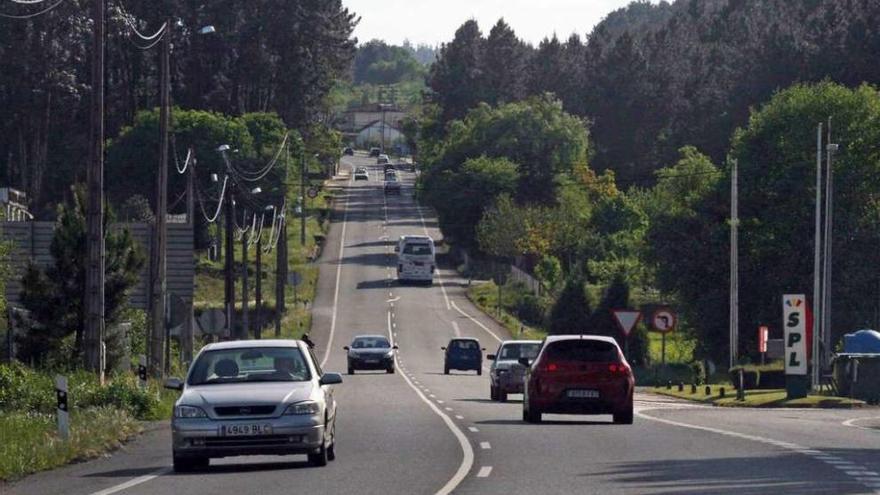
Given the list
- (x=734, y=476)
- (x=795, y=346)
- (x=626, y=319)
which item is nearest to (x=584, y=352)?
(x=734, y=476)

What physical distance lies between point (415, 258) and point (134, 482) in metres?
93.2

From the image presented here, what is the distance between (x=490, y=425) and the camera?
98.5 feet

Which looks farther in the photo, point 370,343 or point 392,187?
point 392,187

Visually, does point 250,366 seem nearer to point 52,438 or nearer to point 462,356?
point 52,438

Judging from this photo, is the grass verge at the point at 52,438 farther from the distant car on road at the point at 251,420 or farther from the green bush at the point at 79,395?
the green bush at the point at 79,395

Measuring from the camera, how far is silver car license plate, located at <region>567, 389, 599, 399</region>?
3085cm

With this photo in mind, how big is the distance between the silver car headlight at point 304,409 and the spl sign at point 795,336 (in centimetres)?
2711

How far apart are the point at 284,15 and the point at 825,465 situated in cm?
10653

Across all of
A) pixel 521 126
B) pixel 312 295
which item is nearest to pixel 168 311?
pixel 312 295

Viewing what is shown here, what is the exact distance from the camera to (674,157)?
140 m

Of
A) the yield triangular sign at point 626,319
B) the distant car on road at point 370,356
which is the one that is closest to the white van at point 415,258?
the distant car on road at point 370,356

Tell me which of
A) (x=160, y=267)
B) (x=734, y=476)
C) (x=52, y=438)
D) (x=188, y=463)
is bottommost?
(x=52, y=438)

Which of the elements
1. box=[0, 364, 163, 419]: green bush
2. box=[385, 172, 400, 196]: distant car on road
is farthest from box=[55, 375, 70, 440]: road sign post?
box=[385, 172, 400, 196]: distant car on road

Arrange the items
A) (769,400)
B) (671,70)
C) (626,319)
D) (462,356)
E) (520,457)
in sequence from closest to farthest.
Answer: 1. (520,457)
2. (769,400)
3. (626,319)
4. (462,356)
5. (671,70)
